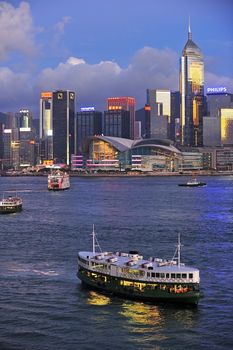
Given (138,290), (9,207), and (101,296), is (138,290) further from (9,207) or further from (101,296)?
(9,207)

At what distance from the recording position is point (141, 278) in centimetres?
3130

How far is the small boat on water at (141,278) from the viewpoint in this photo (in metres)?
30.4

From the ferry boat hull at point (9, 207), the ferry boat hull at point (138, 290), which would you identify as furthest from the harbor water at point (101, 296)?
the ferry boat hull at point (9, 207)

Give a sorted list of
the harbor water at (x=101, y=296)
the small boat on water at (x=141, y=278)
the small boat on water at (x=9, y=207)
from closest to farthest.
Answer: the harbor water at (x=101, y=296) → the small boat on water at (x=141, y=278) → the small boat on water at (x=9, y=207)

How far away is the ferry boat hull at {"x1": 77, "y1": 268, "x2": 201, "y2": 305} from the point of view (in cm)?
3041

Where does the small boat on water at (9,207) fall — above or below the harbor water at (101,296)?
above

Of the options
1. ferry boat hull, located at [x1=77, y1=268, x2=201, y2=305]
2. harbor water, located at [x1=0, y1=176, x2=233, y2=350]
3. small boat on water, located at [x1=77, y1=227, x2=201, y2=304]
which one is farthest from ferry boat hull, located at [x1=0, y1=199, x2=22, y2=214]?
ferry boat hull, located at [x1=77, y1=268, x2=201, y2=305]

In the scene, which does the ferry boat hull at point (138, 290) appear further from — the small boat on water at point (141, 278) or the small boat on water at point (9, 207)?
the small boat on water at point (9, 207)

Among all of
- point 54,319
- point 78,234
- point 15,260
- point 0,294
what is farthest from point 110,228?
point 54,319

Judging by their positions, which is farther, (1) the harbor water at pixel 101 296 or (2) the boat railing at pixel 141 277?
(2) the boat railing at pixel 141 277

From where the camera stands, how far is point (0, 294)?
3303 centimetres

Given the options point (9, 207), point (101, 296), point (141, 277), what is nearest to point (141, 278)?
point (141, 277)

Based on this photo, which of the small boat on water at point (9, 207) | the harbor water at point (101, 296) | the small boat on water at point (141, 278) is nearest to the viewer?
the harbor water at point (101, 296)

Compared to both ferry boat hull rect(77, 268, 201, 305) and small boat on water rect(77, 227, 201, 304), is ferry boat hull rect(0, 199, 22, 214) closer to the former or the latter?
small boat on water rect(77, 227, 201, 304)
